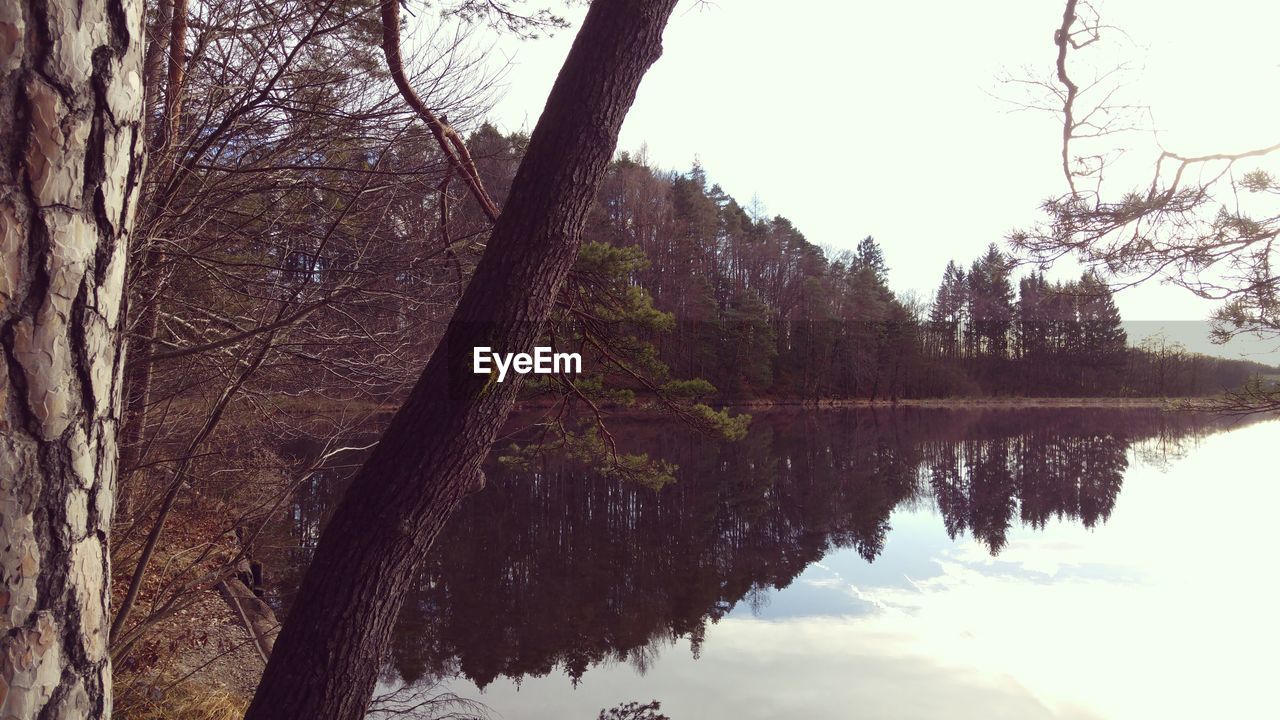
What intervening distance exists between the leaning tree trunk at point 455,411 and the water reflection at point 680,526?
465cm

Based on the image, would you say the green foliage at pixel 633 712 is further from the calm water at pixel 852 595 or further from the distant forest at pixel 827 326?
the distant forest at pixel 827 326

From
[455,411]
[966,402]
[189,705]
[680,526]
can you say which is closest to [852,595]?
[680,526]

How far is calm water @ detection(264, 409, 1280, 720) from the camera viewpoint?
6078mm

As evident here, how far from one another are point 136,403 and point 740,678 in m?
4.72

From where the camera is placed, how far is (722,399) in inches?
1183

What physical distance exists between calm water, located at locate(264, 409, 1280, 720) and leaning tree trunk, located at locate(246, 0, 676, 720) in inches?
168

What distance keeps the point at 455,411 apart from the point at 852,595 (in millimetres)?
7620

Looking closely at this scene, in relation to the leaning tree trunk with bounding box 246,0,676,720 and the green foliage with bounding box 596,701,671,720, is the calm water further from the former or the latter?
the leaning tree trunk with bounding box 246,0,676,720

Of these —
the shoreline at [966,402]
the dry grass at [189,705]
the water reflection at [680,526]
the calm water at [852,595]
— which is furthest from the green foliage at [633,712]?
the shoreline at [966,402]

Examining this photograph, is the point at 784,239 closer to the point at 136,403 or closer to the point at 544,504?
the point at 544,504

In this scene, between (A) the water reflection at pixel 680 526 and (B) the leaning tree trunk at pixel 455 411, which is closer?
(B) the leaning tree trunk at pixel 455 411

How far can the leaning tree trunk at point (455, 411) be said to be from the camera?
1.69 meters

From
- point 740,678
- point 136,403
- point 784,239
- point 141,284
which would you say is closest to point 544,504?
point 740,678

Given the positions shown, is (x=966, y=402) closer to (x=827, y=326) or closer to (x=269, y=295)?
(x=827, y=326)
